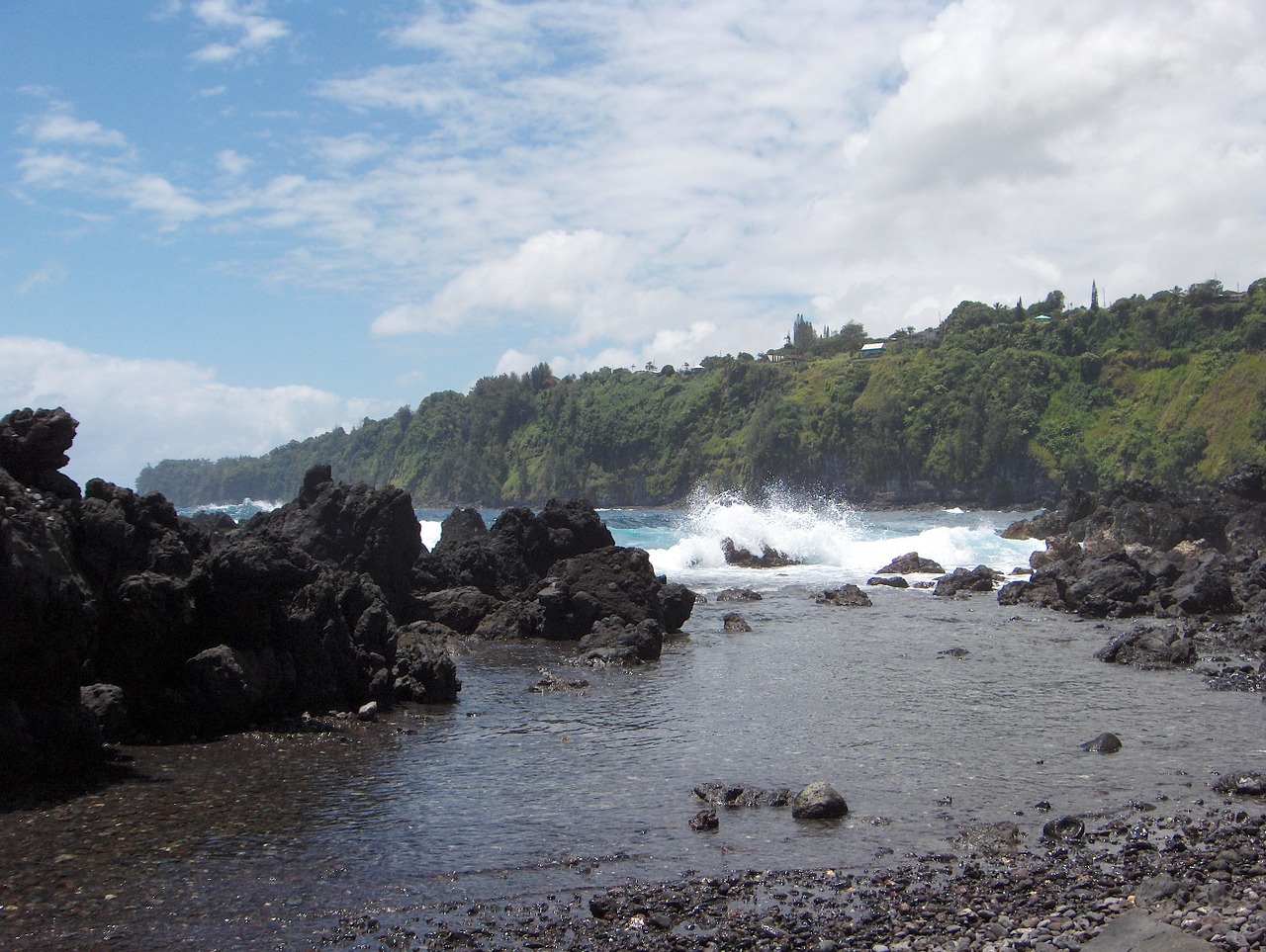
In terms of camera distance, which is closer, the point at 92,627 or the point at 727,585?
the point at 92,627

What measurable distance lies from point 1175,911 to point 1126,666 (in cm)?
1667

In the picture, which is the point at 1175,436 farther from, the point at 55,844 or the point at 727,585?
the point at 55,844

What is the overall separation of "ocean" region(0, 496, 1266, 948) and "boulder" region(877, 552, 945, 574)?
929 inches

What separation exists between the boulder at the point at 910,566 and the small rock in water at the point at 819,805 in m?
38.4

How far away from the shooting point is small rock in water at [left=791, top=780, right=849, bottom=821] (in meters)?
14.4

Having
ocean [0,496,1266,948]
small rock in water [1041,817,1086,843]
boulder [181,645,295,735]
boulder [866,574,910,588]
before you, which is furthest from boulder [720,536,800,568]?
small rock in water [1041,817,1086,843]

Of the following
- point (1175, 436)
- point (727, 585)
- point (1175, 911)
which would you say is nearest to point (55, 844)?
point (1175, 911)

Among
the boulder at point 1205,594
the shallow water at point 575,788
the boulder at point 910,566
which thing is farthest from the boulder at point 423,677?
the boulder at point 910,566

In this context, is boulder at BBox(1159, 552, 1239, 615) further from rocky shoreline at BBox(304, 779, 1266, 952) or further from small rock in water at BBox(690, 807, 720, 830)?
small rock in water at BBox(690, 807, 720, 830)

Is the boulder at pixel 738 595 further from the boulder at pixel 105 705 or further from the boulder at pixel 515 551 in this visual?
the boulder at pixel 105 705

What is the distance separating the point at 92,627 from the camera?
53.7 feet

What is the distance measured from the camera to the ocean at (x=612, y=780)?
12219mm

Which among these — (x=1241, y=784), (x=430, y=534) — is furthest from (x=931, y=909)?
(x=430, y=534)

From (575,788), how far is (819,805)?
3785mm
